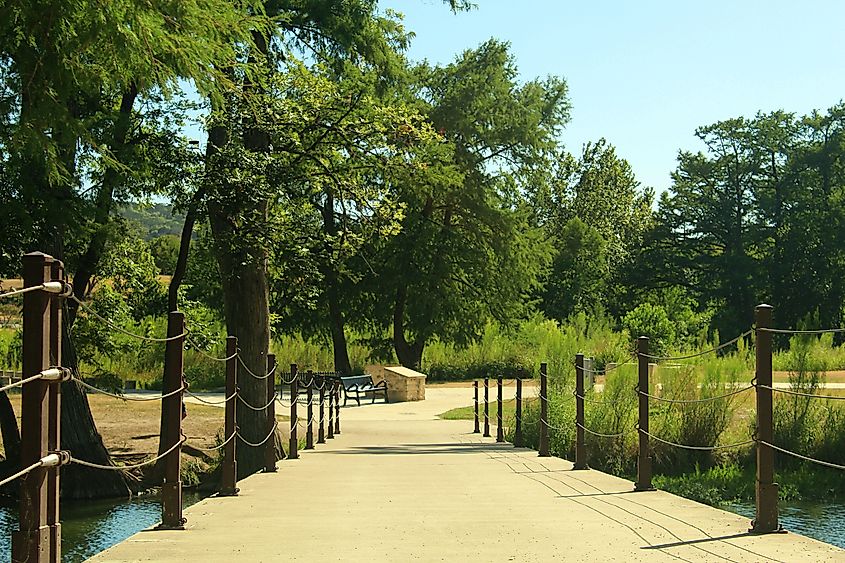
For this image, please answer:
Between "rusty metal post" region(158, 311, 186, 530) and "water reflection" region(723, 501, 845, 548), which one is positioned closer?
"rusty metal post" region(158, 311, 186, 530)

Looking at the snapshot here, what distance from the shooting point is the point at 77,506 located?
17250 millimetres

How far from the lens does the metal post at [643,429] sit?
1005 centimetres

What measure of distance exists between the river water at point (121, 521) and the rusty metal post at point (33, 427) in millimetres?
8187

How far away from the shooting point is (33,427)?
4930mm

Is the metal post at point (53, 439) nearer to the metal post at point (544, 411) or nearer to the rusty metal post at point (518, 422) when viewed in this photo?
the metal post at point (544, 411)

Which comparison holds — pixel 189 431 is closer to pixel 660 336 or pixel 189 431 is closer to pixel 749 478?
pixel 749 478

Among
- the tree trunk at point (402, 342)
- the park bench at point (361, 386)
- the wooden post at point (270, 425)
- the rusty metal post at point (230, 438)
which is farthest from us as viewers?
the tree trunk at point (402, 342)

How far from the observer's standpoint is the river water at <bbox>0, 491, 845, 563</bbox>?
13.4 metres

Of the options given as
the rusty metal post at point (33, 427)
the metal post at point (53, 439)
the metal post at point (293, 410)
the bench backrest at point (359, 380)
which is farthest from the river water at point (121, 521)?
the bench backrest at point (359, 380)

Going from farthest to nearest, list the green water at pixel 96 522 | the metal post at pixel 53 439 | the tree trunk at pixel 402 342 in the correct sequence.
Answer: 1. the tree trunk at pixel 402 342
2. the green water at pixel 96 522
3. the metal post at pixel 53 439

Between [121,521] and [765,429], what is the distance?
1068 centimetres

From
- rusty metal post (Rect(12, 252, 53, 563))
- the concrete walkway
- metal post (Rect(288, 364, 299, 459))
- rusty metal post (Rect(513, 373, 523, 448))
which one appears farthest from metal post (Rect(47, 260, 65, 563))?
rusty metal post (Rect(513, 373, 523, 448))

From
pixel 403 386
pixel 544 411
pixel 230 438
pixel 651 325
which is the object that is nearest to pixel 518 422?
pixel 544 411

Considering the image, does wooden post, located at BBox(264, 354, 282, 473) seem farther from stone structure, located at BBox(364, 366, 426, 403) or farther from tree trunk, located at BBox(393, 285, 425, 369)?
tree trunk, located at BBox(393, 285, 425, 369)
